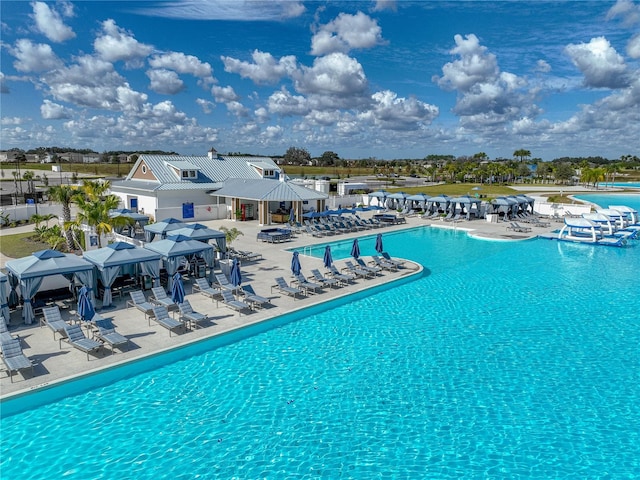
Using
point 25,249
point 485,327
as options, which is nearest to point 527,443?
point 485,327

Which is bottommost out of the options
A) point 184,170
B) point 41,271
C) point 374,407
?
point 374,407

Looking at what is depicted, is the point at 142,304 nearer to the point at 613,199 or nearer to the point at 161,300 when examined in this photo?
the point at 161,300

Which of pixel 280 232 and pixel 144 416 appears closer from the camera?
pixel 144 416

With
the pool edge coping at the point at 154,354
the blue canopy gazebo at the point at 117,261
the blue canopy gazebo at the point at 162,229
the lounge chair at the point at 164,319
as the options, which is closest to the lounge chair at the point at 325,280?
the pool edge coping at the point at 154,354

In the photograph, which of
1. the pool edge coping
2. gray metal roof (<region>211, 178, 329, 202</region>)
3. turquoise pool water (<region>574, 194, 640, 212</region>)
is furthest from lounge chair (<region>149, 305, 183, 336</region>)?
turquoise pool water (<region>574, 194, 640, 212</region>)

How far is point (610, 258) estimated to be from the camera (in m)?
26.9

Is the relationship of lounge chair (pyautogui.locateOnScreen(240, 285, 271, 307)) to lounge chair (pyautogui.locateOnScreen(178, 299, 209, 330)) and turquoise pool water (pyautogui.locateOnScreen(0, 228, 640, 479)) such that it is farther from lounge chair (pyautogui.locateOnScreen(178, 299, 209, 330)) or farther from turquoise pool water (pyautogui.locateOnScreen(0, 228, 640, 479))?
lounge chair (pyautogui.locateOnScreen(178, 299, 209, 330))

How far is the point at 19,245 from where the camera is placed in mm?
25000

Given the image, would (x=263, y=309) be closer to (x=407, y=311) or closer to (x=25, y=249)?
(x=407, y=311)

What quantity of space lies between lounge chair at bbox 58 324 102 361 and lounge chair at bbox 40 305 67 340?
1.26ft

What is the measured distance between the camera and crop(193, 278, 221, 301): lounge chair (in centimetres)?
1695

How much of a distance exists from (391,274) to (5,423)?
15644 millimetres

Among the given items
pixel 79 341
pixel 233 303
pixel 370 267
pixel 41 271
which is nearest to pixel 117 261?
pixel 41 271

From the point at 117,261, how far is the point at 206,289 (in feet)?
11.2
